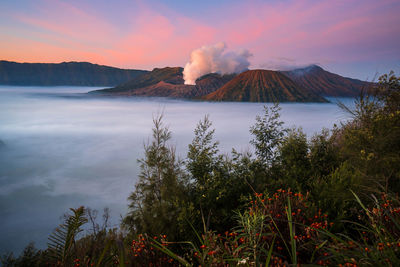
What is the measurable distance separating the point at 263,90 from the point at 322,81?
61.6 metres

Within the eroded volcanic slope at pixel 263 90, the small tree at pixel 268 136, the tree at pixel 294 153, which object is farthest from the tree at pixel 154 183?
the eroded volcanic slope at pixel 263 90

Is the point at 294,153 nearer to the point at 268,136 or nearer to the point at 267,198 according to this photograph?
the point at 268,136

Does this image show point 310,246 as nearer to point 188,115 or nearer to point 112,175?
point 112,175

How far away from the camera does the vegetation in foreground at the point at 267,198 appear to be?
2.32m

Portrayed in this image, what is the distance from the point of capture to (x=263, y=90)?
5428 inches

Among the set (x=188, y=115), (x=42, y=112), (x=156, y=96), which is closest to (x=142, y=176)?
(x=188, y=115)

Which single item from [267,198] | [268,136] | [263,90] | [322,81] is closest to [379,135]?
[267,198]

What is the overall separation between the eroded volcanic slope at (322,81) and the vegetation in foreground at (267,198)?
148 meters

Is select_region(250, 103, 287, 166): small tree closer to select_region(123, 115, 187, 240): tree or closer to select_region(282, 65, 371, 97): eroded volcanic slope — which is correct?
select_region(123, 115, 187, 240): tree

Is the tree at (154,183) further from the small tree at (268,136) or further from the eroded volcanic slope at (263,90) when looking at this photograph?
the eroded volcanic slope at (263,90)

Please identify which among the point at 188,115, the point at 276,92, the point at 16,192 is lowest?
the point at 16,192

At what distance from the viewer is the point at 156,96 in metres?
194

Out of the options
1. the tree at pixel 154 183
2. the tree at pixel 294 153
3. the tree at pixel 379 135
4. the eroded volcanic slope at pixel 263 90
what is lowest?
the tree at pixel 154 183

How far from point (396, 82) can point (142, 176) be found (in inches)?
540
